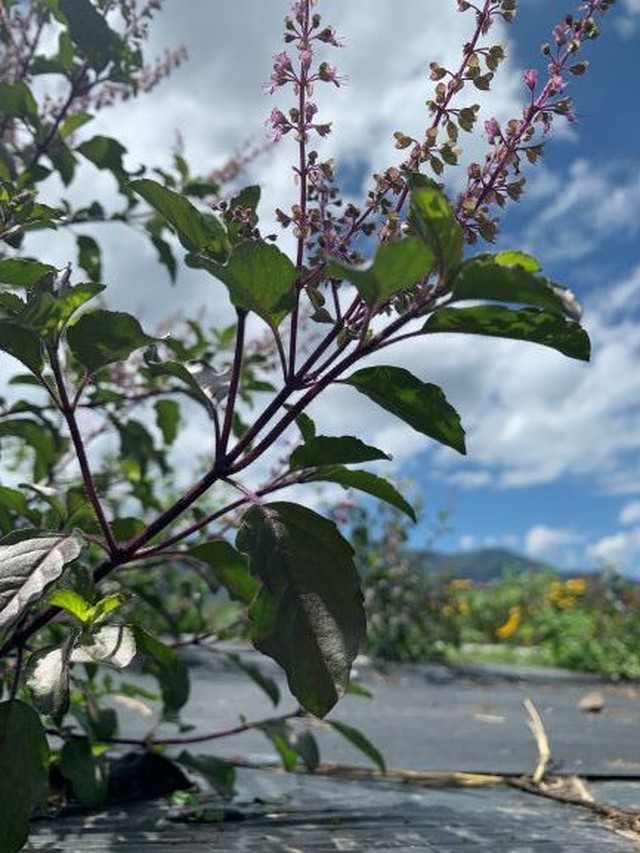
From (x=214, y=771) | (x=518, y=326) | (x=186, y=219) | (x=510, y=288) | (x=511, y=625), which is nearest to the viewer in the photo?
(x=510, y=288)

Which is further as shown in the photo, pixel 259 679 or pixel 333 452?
pixel 259 679

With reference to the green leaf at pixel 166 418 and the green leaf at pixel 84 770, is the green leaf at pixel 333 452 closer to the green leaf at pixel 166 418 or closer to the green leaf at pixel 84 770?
the green leaf at pixel 84 770

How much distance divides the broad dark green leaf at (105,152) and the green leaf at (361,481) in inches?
44.4

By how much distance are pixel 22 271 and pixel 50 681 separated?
1.69 feet

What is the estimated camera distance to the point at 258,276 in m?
1.17

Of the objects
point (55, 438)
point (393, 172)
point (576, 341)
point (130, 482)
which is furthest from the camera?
point (130, 482)

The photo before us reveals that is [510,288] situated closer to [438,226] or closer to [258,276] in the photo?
[438,226]

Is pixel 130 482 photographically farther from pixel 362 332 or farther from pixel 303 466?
pixel 362 332

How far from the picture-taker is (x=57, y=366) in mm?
1338

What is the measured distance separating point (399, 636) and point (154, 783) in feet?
22.6

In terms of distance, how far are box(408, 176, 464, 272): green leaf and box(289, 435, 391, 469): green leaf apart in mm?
289

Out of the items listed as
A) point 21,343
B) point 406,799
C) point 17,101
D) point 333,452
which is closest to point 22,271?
point 21,343

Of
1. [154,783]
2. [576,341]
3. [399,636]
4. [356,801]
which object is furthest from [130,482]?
[399,636]

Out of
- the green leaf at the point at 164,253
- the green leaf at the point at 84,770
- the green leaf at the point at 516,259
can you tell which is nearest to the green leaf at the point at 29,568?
the green leaf at the point at 516,259
